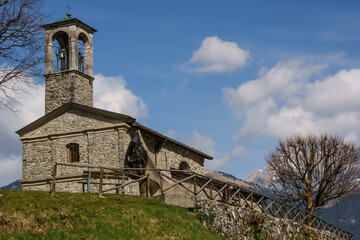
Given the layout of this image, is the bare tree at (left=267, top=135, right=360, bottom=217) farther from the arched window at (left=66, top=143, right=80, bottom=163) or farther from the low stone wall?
the arched window at (left=66, top=143, right=80, bottom=163)

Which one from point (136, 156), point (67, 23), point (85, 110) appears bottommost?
point (136, 156)

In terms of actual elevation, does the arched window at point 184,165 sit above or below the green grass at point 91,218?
above

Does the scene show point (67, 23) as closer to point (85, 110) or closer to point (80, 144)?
point (85, 110)

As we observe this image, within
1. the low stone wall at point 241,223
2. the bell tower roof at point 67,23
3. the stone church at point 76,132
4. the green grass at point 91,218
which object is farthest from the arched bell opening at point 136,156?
the bell tower roof at point 67,23

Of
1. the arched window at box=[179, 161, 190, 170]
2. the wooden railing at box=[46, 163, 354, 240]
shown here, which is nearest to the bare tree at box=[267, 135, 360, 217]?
the wooden railing at box=[46, 163, 354, 240]

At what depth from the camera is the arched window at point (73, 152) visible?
24844 millimetres

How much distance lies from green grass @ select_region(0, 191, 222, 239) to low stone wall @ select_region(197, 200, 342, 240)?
593 millimetres

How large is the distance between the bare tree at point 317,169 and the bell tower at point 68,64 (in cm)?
1371

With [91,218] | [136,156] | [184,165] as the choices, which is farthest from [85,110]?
[91,218]

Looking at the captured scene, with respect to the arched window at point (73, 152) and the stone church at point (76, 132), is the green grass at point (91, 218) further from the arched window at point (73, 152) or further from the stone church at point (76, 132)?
the arched window at point (73, 152)

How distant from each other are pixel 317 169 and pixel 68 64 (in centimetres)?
1733

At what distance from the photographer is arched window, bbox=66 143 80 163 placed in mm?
24844

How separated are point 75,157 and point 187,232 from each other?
420 inches

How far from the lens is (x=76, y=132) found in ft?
81.6
